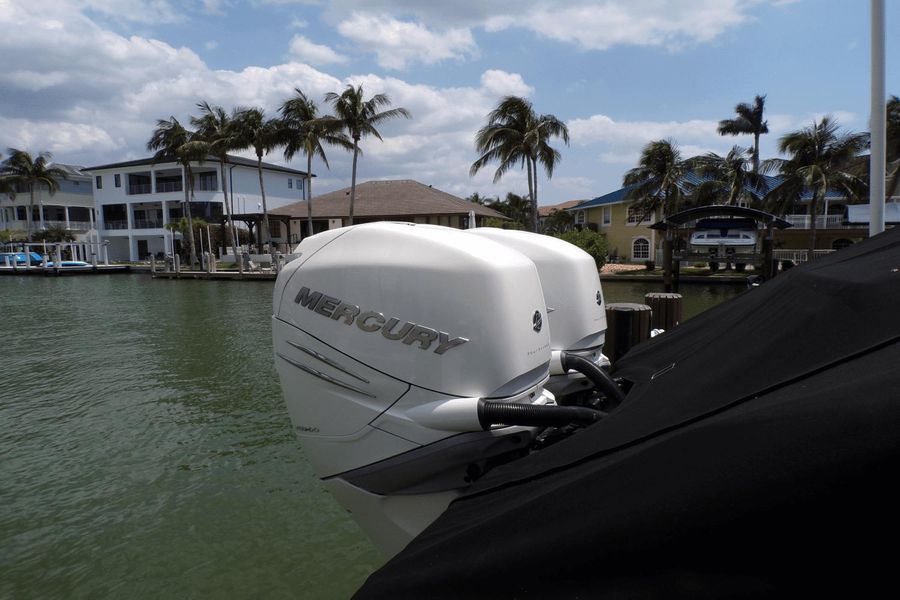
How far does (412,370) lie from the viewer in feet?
7.61

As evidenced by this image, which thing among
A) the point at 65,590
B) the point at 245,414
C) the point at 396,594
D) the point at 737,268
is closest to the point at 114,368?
the point at 245,414

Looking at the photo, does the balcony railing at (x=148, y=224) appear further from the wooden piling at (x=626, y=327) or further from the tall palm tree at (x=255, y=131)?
the wooden piling at (x=626, y=327)

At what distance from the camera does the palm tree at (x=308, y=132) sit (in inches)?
1438

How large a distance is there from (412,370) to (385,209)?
38.9 m

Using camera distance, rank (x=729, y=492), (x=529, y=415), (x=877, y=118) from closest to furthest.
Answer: (x=729, y=492) < (x=529, y=415) < (x=877, y=118)

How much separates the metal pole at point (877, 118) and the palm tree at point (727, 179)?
30860mm

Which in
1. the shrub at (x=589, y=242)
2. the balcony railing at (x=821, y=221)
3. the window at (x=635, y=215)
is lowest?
the shrub at (x=589, y=242)

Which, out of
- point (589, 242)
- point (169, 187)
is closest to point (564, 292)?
point (589, 242)

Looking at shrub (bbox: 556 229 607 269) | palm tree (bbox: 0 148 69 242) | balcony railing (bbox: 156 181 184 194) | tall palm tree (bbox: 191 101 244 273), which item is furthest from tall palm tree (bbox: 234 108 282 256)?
palm tree (bbox: 0 148 69 242)

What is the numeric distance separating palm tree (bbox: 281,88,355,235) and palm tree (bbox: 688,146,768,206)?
2132cm

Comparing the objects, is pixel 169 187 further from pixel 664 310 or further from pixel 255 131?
pixel 664 310

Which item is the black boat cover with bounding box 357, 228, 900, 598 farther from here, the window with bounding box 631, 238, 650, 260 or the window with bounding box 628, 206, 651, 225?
the window with bounding box 631, 238, 650, 260

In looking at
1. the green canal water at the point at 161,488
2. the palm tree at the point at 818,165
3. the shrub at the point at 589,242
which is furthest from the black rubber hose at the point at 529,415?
the palm tree at the point at 818,165

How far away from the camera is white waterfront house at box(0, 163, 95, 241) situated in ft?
195
